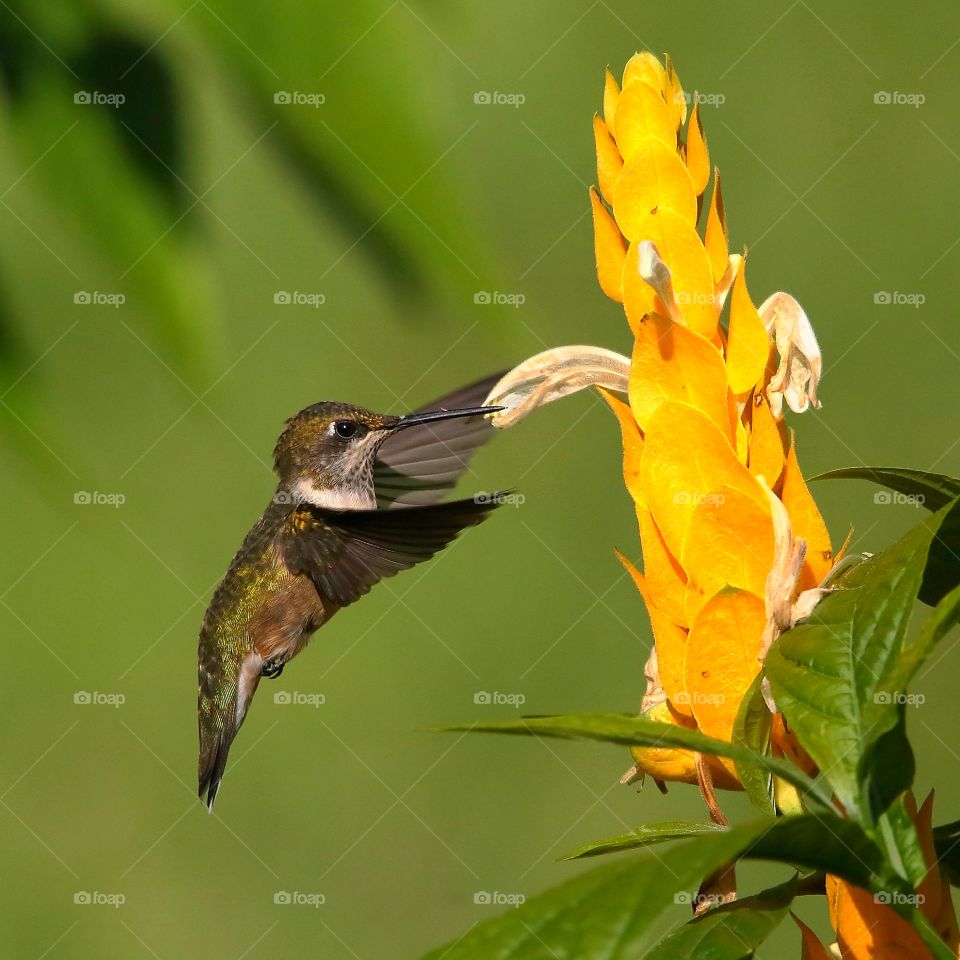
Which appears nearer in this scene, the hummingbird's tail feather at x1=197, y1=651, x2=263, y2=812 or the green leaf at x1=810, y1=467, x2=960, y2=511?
the green leaf at x1=810, y1=467, x2=960, y2=511

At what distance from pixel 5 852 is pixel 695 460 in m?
3.07

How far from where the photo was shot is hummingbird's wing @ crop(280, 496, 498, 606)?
1248 millimetres

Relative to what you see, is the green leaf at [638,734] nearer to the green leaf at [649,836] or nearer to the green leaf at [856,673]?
the green leaf at [856,673]

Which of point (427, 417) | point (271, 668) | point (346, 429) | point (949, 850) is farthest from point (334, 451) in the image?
point (949, 850)

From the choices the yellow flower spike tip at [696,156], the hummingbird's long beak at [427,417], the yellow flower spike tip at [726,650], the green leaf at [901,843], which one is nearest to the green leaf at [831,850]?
the green leaf at [901,843]

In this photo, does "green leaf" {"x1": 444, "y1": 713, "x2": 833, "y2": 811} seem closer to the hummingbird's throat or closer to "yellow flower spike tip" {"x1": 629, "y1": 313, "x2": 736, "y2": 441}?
"yellow flower spike tip" {"x1": 629, "y1": 313, "x2": 736, "y2": 441}

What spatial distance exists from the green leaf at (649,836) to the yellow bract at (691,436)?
28 mm

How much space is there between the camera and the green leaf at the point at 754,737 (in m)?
0.61

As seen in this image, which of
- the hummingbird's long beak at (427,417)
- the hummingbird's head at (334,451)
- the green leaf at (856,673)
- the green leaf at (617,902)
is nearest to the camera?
the green leaf at (617,902)

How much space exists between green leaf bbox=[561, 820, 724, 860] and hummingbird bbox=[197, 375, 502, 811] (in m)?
0.71

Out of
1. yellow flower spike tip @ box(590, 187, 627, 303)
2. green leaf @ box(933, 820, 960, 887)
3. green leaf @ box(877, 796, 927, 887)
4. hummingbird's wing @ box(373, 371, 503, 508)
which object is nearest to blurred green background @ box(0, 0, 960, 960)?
hummingbird's wing @ box(373, 371, 503, 508)

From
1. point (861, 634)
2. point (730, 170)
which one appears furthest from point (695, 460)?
point (730, 170)

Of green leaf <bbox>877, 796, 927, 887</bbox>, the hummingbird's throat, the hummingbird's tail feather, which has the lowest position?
the hummingbird's tail feather

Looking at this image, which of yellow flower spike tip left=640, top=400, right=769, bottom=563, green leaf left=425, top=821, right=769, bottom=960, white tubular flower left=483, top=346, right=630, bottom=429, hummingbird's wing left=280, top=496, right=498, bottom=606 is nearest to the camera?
green leaf left=425, top=821, right=769, bottom=960
